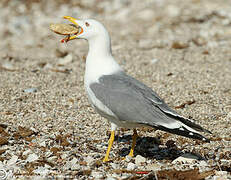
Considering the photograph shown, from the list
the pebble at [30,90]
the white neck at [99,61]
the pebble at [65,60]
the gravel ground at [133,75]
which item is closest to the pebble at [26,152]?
the gravel ground at [133,75]

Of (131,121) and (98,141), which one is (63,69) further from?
(131,121)

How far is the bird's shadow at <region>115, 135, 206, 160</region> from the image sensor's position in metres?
4.99

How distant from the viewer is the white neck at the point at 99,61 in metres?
4.87

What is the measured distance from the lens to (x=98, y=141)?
537 centimetres

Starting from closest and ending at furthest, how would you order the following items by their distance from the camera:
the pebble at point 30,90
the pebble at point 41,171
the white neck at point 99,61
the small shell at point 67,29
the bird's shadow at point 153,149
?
the pebble at point 41,171
the white neck at point 99,61
the bird's shadow at point 153,149
the small shell at point 67,29
the pebble at point 30,90

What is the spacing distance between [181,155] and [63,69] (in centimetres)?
430

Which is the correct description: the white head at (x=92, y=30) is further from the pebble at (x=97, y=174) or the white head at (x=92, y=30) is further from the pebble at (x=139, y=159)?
Result: the pebble at (x=97, y=174)

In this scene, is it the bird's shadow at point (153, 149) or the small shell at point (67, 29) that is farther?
the small shell at point (67, 29)

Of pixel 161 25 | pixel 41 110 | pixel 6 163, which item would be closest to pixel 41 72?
pixel 41 110

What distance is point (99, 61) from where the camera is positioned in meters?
4.94

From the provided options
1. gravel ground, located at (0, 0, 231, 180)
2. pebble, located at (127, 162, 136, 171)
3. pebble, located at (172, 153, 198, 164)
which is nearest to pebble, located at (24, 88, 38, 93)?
gravel ground, located at (0, 0, 231, 180)

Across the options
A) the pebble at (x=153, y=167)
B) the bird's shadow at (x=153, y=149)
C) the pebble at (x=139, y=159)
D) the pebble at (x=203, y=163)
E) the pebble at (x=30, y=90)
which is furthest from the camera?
the pebble at (x=30, y=90)

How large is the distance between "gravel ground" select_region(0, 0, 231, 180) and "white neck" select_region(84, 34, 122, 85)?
0.91m

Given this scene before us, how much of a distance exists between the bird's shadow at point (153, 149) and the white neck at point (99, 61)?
1004mm
